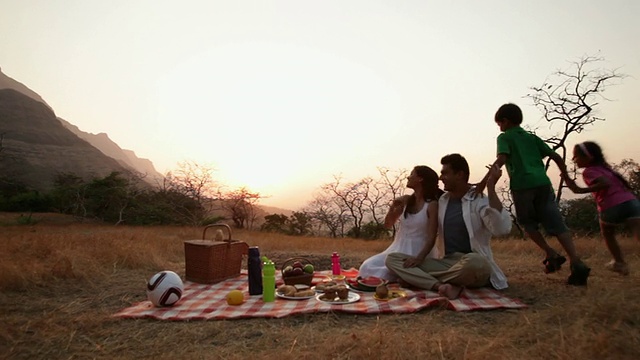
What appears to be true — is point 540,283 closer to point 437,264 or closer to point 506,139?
point 437,264

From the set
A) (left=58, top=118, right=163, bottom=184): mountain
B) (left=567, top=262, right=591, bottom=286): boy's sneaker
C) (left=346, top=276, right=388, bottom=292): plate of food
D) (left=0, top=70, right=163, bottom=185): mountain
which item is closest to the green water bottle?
(left=346, top=276, right=388, bottom=292): plate of food

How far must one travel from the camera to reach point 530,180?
4.03 meters

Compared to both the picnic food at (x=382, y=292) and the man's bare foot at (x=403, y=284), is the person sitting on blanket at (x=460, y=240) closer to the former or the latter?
the man's bare foot at (x=403, y=284)

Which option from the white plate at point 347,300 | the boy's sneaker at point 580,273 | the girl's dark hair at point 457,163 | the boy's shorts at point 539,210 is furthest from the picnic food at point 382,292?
the boy's sneaker at point 580,273

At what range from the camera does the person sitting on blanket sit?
12.1 ft

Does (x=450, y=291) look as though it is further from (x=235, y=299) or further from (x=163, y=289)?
(x=163, y=289)

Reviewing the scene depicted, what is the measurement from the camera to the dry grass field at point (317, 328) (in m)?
2.02

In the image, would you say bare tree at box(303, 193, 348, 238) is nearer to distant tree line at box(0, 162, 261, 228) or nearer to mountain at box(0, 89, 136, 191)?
distant tree line at box(0, 162, 261, 228)

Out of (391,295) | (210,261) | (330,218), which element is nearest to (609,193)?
(391,295)

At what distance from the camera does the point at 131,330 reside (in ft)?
9.62

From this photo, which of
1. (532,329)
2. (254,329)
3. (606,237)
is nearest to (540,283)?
(606,237)

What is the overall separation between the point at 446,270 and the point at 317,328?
5.33ft

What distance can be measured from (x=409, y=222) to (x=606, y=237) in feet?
6.85

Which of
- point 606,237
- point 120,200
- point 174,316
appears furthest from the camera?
point 120,200
